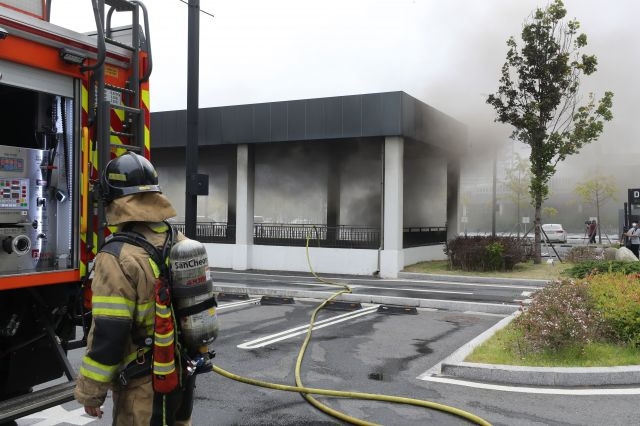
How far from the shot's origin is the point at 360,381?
17.5 feet

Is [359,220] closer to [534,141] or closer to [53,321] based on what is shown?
[534,141]

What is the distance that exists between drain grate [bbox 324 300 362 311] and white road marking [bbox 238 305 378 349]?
163 millimetres

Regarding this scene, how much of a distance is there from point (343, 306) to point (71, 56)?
7.17 m

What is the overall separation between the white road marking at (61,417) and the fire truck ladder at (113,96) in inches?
59.0

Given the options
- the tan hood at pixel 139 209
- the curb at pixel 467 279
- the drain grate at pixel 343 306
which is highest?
the tan hood at pixel 139 209

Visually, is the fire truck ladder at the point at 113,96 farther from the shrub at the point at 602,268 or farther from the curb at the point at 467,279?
the curb at the point at 467,279

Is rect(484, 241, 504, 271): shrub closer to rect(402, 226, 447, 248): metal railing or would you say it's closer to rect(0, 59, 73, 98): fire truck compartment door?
rect(402, 226, 447, 248): metal railing

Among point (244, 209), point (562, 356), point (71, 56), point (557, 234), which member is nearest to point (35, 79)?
point (71, 56)

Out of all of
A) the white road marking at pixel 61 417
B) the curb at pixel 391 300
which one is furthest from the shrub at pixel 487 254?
the white road marking at pixel 61 417

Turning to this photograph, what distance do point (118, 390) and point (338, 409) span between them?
232 cm

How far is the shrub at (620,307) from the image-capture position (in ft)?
19.6

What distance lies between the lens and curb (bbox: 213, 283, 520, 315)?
9.47 m

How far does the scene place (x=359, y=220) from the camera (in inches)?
705

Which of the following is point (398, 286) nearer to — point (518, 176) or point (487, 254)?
point (487, 254)
